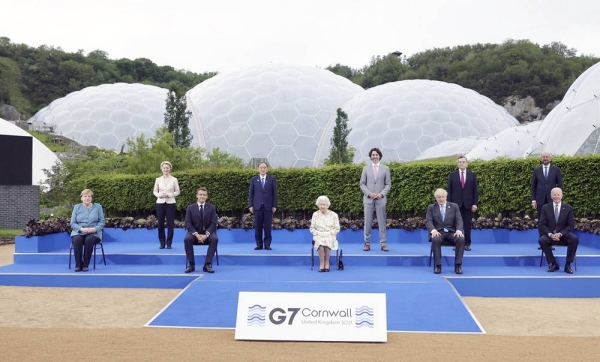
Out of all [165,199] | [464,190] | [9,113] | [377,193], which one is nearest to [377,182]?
[377,193]

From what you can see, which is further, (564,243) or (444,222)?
(444,222)

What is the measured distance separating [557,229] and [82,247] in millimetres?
6944

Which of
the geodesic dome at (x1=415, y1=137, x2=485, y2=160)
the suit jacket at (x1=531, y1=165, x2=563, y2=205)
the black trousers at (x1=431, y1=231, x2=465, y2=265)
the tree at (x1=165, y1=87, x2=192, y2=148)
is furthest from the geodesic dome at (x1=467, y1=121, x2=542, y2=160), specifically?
the black trousers at (x1=431, y1=231, x2=465, y2=265)

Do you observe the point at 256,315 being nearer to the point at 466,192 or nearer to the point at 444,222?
the point at 444,222

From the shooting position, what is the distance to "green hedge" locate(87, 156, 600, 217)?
11102mm

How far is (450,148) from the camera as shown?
22.7m

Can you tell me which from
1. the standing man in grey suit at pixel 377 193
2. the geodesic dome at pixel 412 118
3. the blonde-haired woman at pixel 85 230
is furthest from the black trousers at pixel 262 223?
the geodesic dome at pixel 412 118

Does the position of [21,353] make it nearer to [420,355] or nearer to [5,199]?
[420,355]

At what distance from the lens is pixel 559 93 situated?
5072cm

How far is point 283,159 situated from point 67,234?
47.4ft

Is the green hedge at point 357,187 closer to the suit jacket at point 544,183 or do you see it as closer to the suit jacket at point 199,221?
the suit jacket at point 544,183

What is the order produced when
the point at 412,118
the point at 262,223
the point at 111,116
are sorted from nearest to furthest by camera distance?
the point at 262,223 → the point at 412,118 → the point at 111,116

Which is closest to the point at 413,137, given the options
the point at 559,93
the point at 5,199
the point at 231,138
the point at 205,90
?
the point at 231,138

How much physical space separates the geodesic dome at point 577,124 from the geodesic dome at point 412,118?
6818mm
